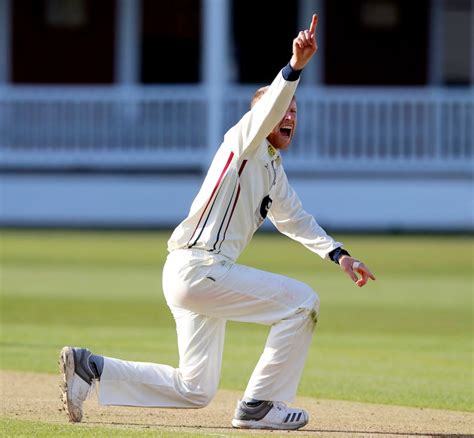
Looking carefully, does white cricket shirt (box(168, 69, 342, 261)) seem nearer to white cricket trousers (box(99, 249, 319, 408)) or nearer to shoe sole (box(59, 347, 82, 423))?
white cricket trousers (box(99, 249, 319, 408))

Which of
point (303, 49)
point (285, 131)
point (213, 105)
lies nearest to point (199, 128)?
point (213, 105)

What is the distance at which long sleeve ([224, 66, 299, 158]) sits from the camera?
7000 mm

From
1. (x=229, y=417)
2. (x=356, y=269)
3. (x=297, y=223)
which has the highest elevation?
(x=297, y=223)

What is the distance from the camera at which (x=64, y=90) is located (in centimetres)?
2734

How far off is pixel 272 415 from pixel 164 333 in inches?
216

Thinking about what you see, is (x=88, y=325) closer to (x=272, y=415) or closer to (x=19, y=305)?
(x=19, y=305)

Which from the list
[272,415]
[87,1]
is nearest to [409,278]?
[272,415]

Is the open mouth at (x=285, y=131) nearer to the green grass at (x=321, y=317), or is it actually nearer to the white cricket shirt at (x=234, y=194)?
the white cricket shirt at (x=234, y=194)

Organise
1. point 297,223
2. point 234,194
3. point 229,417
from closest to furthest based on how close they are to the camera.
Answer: point 234,194, point 297,223, point 229,417

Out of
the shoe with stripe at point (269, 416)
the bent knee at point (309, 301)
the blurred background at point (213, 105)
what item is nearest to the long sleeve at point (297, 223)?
the bent knee at point (309, 301)

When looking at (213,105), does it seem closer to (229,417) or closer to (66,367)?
(229,417)

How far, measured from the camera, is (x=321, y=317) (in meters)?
14.4

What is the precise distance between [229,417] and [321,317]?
20.8 ft

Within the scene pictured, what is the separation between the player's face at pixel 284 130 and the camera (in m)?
7.45
